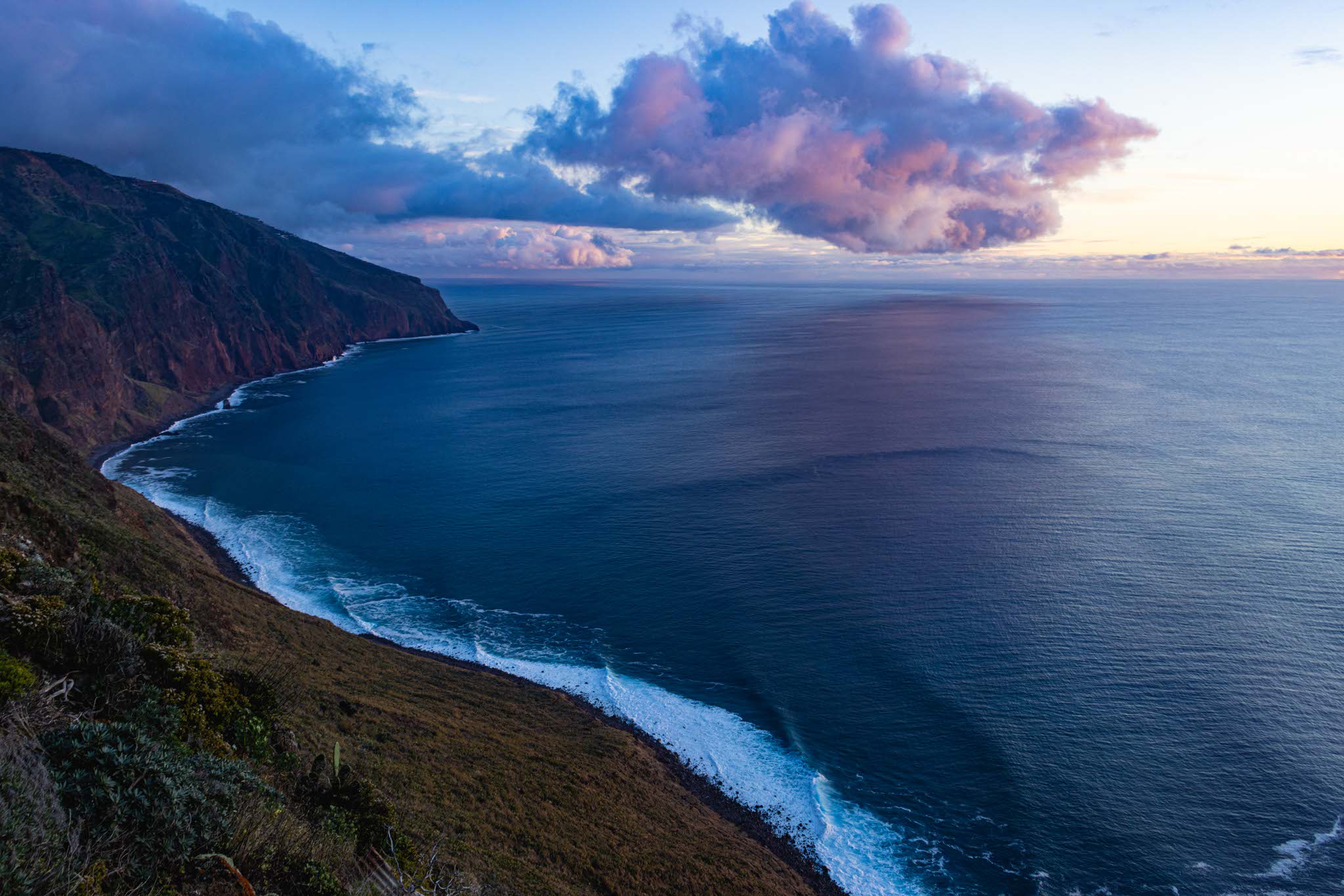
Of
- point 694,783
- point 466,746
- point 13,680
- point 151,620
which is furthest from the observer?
point 694,783

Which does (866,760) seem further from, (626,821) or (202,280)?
(202,280)

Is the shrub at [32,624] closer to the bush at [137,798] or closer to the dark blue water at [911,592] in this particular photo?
the bush at [137,798]

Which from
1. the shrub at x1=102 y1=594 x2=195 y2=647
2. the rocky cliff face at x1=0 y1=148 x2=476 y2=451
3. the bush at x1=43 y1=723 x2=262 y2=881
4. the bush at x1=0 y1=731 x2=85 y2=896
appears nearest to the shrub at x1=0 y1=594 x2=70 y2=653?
the shrub at x1=102 y1=594 x2=195 y2=647

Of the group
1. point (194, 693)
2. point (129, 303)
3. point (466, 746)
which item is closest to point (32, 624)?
point (194, 693)

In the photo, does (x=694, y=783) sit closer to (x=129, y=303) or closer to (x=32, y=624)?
(x=32, y=624)

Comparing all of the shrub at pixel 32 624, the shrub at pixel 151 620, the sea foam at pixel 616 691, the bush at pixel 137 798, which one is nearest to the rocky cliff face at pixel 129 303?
the sea foam at pixel 616 691

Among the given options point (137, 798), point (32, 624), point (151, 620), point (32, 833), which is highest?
point (32, 833)

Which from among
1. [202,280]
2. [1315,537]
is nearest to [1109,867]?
[1315,537]
